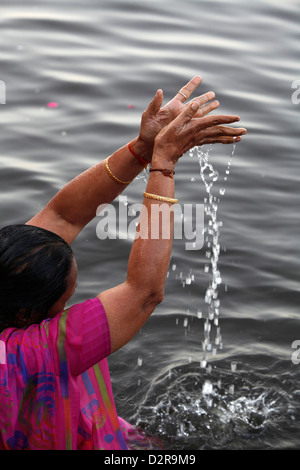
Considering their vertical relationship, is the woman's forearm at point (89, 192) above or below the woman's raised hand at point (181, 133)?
below

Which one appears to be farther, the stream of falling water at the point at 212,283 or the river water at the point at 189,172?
the stream of falling water at the point at 212,283

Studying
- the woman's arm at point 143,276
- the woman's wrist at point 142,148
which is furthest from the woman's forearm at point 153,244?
the woman's wrist at point 142,148

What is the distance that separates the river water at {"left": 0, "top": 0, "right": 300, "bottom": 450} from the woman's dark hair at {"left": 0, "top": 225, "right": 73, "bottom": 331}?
55.7 inches

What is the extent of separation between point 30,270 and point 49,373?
0.31 m

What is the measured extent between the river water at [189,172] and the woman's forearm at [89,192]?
1.19 metres

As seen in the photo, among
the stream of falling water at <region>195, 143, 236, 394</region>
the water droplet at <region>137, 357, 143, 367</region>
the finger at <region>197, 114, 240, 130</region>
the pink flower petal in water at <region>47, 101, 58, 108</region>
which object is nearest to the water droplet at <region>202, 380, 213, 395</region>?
the stream of falling water at <region>195, 143, 236, 394</region>

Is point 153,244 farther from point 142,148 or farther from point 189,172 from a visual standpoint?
point 189,172

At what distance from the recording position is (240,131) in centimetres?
251

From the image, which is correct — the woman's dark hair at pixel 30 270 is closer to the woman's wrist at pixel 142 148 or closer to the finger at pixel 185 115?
the finger at pixel 185 115

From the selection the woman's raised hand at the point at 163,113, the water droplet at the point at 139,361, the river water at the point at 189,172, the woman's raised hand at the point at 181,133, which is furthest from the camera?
the water droplet at the point at 139,361

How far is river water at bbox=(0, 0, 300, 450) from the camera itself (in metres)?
3.67

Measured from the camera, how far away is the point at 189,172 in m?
5.88

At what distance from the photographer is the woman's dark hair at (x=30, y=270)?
6.97 ft

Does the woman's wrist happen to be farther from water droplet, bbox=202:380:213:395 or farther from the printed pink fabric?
water droplet, bbox=202:380:213:395
